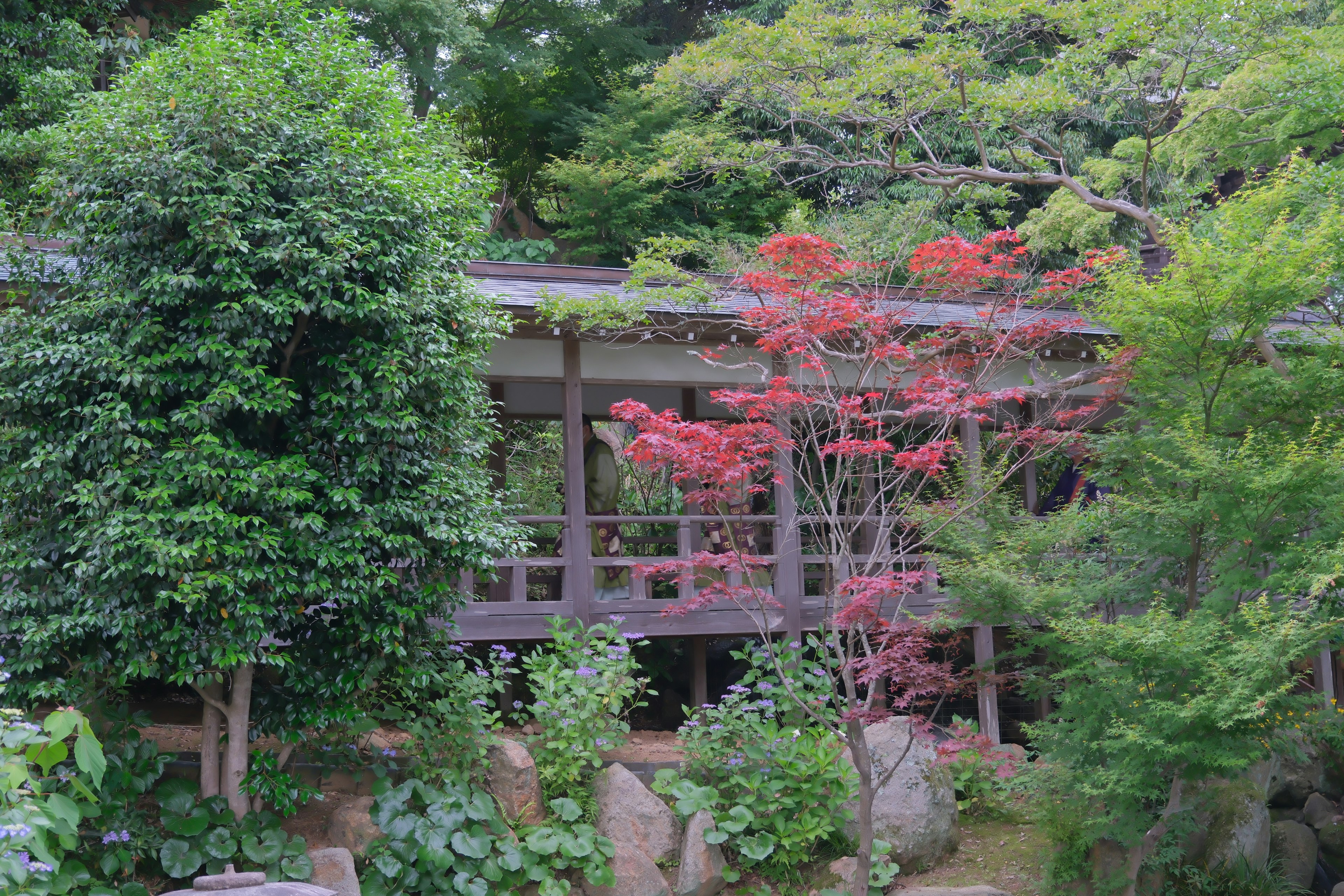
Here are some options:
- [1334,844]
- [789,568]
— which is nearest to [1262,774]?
[1334,844]

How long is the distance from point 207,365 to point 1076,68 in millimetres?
6989

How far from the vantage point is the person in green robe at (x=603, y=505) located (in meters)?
8.97

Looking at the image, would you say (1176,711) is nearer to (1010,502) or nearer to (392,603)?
(1010,502)

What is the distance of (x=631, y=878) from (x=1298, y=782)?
6.21 metres

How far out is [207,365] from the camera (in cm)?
561

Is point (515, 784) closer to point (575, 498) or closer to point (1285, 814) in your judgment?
point (575, 498)

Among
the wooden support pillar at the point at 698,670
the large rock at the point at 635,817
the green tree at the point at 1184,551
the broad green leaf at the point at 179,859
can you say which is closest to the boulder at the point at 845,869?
the large rock at the point at 635,817

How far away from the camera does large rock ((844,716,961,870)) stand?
23.8ft

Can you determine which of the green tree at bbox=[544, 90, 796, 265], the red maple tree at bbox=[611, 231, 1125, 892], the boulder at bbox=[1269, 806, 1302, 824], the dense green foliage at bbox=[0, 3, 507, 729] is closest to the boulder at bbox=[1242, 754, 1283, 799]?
the boulder at bbox=[1269, 806, 1302, 824]

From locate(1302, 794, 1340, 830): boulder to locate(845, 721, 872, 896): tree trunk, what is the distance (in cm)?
467

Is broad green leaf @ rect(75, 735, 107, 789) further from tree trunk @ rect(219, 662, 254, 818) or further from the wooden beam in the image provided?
the wooden beam

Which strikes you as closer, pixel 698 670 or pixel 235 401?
pixel 235 401

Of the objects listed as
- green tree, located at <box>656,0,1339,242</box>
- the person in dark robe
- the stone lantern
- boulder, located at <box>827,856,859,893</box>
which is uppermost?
green tree, located at <box>656,0,1339,242</box>

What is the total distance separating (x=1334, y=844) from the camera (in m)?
8.29
